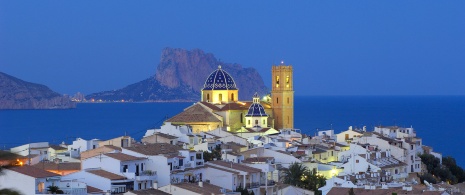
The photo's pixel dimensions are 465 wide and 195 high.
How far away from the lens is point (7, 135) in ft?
296

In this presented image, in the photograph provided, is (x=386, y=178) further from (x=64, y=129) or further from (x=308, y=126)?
(x=64, y=129)

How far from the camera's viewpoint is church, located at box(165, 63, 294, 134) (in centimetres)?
5441

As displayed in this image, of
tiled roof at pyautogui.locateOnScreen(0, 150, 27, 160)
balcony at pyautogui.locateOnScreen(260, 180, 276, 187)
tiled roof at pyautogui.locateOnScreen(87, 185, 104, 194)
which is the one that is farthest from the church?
tiled roof at pyautogui.locateOnScreen(0, 150, 27, 160)

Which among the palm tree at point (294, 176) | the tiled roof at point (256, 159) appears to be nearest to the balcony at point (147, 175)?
the palm tree at point (294, 176)

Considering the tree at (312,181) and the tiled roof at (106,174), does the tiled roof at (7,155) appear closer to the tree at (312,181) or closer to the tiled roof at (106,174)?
the tiled roof at (106,174)

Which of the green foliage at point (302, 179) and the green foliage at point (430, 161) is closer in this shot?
the green foliage at point (302, 179)

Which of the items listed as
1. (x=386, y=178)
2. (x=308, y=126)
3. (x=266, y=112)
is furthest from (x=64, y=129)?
(x=386, y=178)

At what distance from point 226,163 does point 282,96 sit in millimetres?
30891

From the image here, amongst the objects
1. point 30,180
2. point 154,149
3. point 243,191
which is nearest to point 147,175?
point 243,191

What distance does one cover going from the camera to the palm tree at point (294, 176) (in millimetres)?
31859

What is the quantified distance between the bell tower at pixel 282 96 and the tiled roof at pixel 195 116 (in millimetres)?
5616

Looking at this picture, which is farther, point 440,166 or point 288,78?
point 288,78

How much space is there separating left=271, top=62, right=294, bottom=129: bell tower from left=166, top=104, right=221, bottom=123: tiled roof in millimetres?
5616

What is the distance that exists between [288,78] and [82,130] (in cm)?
4148
